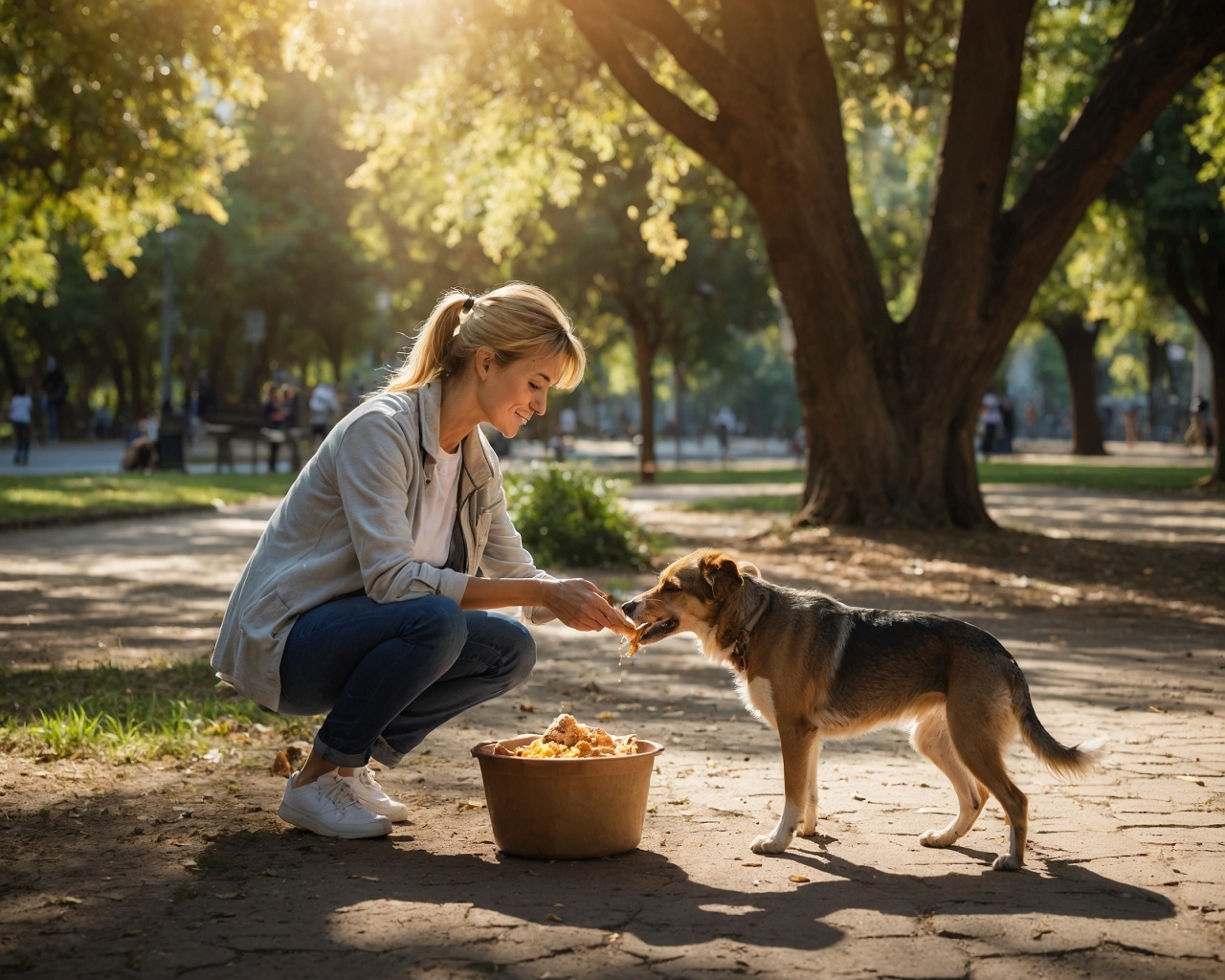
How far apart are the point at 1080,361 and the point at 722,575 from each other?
135 ft

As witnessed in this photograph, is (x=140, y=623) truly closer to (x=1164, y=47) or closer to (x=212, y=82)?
(x=1164, y=47)

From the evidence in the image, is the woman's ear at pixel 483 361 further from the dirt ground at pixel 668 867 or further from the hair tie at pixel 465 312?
the dirt ground at pixel 668 867

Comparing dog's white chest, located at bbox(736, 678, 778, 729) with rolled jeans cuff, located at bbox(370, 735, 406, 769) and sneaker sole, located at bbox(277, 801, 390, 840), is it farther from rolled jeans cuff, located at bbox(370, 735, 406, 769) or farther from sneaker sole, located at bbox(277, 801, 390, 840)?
sneaker sole, located at bbox(277, 801, 390, 840)

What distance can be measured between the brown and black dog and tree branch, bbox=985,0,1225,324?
10.7 metres

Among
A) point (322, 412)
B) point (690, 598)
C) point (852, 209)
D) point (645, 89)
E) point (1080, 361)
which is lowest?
point (690, 598)

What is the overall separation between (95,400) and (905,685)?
9744 cm

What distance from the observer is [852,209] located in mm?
15219

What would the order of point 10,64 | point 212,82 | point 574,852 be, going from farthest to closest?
Answer: point 212,82, point 10,64, point 574,852

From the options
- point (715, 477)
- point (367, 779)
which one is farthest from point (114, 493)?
point (367, 779)

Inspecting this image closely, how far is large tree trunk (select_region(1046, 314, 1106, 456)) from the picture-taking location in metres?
42.7

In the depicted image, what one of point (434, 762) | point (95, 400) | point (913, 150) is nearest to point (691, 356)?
point (913, 150)

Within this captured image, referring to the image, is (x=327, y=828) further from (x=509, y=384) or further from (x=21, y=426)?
(x=21, y=426)

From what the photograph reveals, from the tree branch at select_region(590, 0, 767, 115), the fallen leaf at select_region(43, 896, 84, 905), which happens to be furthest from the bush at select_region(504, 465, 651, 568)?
the fallen leaf at select_region(43, 896, 84, 905)

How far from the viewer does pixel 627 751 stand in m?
4.84
